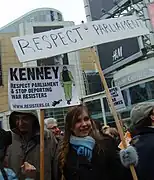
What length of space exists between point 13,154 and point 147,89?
1417 cm

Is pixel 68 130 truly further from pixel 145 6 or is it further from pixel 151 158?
pixel 145 6

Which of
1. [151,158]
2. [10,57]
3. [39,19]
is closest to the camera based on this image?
[151,158]

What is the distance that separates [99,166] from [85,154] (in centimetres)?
15

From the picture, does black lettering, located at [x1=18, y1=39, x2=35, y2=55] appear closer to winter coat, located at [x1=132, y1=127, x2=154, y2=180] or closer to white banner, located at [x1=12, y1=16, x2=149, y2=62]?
white banner, located at [x1=12, y1=16, x2=149, y2=62]

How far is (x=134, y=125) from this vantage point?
3145 mm

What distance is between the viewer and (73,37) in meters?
3.43

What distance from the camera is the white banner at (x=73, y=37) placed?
3.26 meters

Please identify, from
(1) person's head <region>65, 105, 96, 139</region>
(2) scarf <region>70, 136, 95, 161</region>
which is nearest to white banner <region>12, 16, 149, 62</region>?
(1) person's head <region>65, 105, 96, 139</region>

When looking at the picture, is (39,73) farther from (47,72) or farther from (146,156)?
(146,156)

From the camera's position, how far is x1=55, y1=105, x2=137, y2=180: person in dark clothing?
9.39 ft

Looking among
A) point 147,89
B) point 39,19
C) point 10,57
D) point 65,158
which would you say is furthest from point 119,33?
point 39,19

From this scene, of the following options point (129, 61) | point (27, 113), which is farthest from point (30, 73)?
point (129, 61)

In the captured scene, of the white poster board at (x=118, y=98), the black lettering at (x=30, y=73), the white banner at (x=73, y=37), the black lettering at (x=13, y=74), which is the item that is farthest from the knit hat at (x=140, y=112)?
the white poster board at (x=118, y=98)

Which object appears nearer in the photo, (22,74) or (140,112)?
(140,112)
